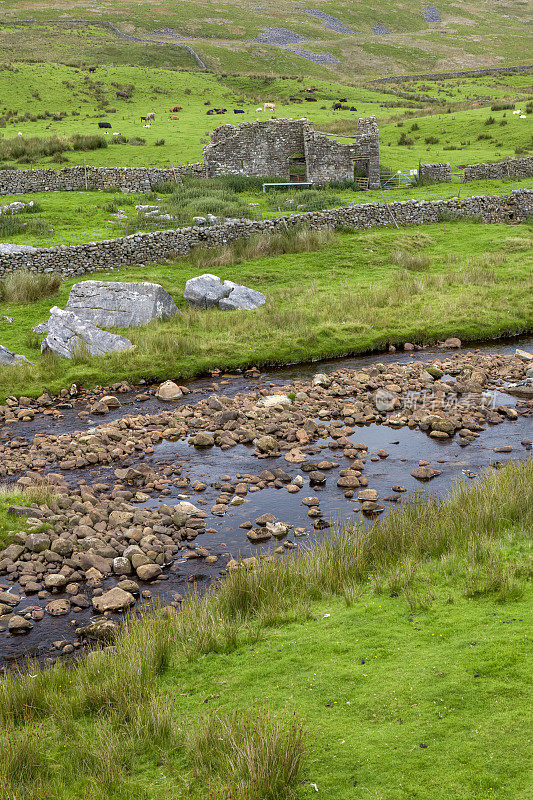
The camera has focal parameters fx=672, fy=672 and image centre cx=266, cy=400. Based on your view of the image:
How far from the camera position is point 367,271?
25500 mm

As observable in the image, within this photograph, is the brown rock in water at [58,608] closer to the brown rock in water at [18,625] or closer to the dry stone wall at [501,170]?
the brown rock in water at [18,625]

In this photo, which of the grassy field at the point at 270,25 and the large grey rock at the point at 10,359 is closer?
the large grey rock at the point at 10,359

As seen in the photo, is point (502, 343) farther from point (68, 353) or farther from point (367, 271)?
point (68, 353)

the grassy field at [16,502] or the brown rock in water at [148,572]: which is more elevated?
the grassy field at [16,502]

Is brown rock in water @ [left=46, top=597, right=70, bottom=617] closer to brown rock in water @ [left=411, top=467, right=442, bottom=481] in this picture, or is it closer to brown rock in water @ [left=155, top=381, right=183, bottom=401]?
brown rock in water @ [left=411, top=467, right=442, bottom=481]

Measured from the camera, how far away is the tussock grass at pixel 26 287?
22547 mm

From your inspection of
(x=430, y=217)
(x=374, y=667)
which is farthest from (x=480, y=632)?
(x=430, y=217)

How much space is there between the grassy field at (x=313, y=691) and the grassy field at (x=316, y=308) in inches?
440

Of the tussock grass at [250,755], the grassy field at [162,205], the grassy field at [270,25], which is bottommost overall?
the tussock grass at [250,755]

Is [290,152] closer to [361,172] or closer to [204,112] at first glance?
[361,172]

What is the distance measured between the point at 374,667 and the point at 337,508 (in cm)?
525

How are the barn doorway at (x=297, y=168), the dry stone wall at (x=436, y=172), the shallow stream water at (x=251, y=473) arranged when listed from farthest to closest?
the barn doorway at (x=297, y=168) → the dry stone wall at (x=436, y=172) → the shallow stream water at (x=251, y=473)

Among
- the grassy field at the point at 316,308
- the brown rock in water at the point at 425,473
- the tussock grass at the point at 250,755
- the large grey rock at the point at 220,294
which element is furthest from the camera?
the large grey rock at the point at 220,294

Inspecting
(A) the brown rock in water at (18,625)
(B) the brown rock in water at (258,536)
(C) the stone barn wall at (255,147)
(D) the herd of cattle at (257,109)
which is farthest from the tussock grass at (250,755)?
(D) the herd of cattle at (257,109)
